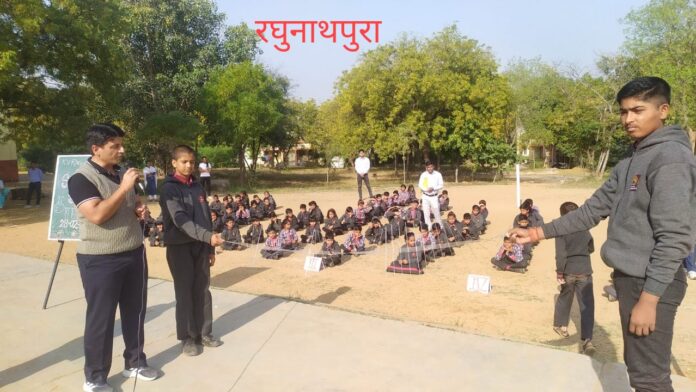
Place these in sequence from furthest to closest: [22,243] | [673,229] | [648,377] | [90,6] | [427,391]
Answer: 1. [90,6]
2. [22,243]
3. [427,391]
4. [648,377]
5. [673,229]

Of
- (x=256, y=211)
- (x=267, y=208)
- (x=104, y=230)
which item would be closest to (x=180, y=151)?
(x=104, y=230)

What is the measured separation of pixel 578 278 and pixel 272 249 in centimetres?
551

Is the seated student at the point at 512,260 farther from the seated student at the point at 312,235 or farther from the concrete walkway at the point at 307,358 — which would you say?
the concrete walkway at the point at 307,358

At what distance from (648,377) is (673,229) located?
61 cm

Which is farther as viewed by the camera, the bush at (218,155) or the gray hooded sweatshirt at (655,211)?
the bush at (218,155)

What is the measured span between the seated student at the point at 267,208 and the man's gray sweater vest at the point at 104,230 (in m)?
9.68

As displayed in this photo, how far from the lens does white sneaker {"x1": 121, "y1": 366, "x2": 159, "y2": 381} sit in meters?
2.94

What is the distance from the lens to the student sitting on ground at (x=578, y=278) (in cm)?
426

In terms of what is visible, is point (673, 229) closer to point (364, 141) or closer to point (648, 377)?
point (648, 377)

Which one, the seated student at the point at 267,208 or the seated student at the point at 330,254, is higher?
the seated student at the point at 267,208

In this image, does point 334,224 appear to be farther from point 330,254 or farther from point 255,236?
point 330,254

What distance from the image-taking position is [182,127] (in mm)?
17859

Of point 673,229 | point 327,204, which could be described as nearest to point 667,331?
point 673,229

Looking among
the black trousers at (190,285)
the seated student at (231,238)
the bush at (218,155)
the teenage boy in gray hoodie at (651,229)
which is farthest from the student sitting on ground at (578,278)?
the bush at (218,155)
